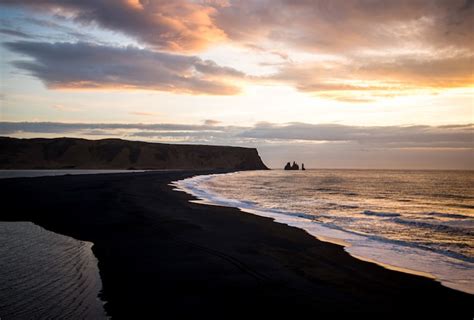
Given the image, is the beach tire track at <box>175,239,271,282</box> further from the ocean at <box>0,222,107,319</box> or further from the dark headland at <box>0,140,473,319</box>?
the ocean at <box>0,222,107,319</box>

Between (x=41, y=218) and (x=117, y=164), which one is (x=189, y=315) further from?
(x=117, y=164)

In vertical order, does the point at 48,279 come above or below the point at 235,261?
below

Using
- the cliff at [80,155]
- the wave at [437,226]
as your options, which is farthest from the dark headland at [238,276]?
the cliff at [80,155]

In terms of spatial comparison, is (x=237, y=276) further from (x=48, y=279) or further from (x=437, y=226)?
(x=437, y=226)

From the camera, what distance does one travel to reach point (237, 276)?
9.09 m

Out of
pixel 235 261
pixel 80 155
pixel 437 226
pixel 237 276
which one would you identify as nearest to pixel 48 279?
pixel 237 276

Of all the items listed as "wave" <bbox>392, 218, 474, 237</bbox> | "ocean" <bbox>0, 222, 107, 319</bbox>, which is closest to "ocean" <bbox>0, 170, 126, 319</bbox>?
"ocean" <bbox>0, 222, 107, 319</bbox>

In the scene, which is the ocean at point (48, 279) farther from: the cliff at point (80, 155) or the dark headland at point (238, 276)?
the cliff at point (80, 155)

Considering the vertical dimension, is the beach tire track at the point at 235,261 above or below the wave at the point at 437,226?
below

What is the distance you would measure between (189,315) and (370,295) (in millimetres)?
4173

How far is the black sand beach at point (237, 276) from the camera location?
7.09 meters

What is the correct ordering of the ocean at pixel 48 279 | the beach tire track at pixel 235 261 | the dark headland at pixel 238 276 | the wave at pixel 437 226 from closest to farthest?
1. the ocean at pixel 48 279
2. the dark headland at pixel 238 276
3. the beach tire track at pixel 235 261
4. the wave at pixel 437 226

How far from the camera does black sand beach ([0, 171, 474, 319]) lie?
7.09m

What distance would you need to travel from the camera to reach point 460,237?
1634cm
